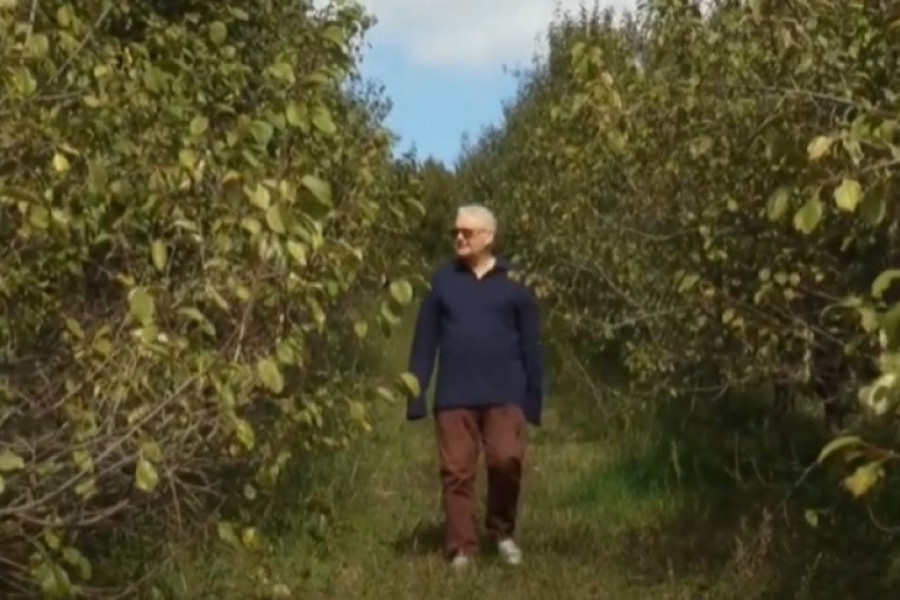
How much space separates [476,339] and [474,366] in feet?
0.51

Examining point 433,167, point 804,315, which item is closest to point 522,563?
point 804,315

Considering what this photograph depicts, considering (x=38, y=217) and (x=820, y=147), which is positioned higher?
(x=820, y=147)

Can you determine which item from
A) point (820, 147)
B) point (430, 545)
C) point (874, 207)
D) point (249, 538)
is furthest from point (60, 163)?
point (430, 545)

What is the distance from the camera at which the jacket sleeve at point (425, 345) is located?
12.3 metres

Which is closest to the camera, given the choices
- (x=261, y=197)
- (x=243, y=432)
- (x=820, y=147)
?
(x=820, y=147)

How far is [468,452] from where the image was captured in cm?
1237

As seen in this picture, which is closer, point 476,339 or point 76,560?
point 76,560

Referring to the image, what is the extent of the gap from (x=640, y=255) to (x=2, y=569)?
5.28 metres

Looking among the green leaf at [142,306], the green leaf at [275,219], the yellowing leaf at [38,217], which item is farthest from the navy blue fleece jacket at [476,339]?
the green leaf at [275,219]

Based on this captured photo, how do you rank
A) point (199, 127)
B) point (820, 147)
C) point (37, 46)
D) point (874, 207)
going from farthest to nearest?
point (199, 127)
point (37, 46)
point (820, 147)
point (874, 207)

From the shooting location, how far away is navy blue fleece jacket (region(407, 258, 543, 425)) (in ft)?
40.2

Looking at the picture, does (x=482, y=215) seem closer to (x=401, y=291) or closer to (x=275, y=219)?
(x=401, y=291)

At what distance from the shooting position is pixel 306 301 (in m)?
7.31

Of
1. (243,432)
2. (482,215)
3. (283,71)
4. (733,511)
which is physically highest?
(283,71)
